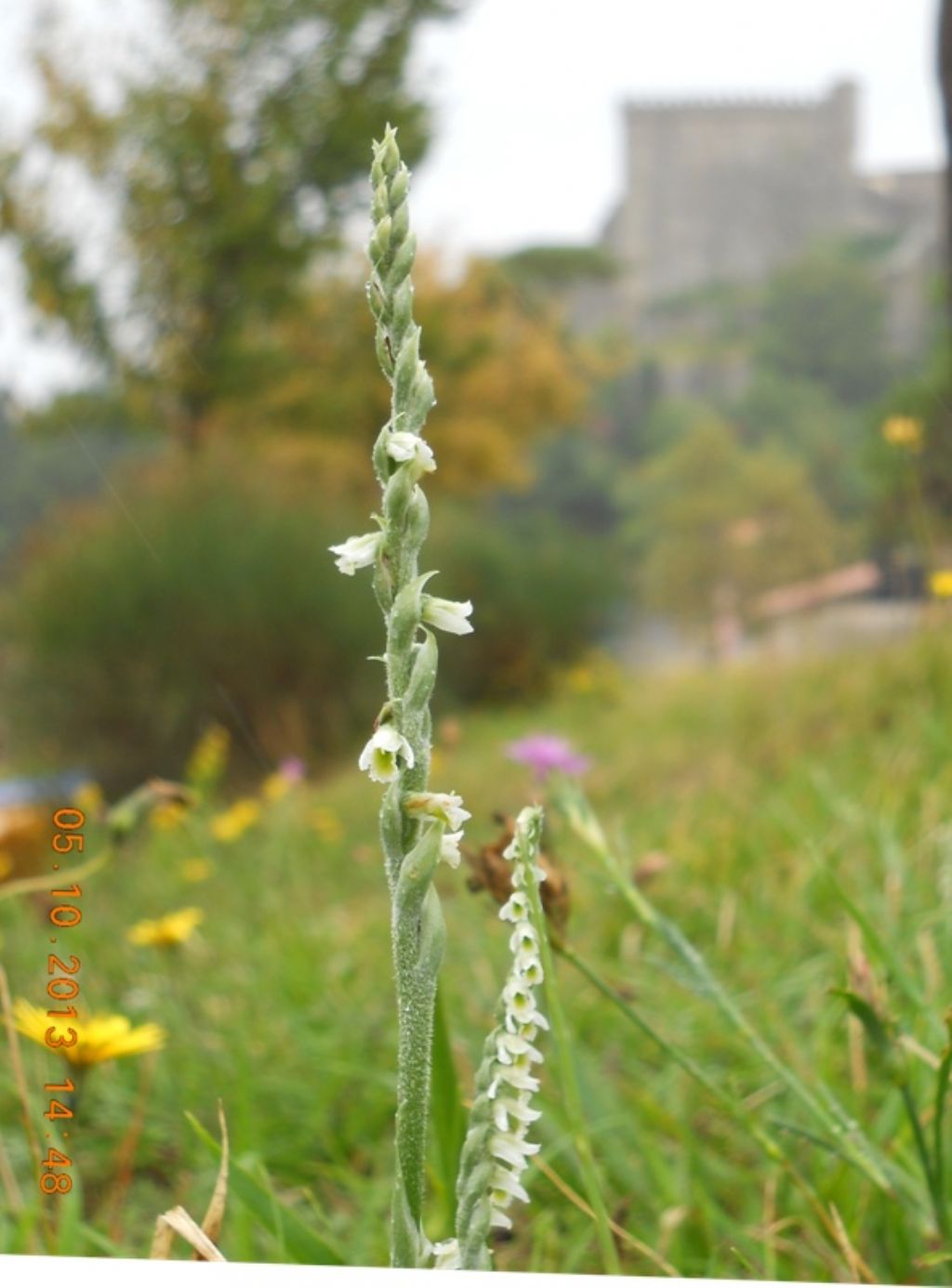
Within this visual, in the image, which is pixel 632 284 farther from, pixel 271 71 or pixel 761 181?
pixel 271 71

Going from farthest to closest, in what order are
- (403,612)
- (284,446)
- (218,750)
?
(284,446) < (218,750) < (403,612)

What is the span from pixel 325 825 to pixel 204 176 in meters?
3.03

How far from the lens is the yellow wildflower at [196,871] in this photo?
5.71ft

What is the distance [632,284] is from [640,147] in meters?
0.94

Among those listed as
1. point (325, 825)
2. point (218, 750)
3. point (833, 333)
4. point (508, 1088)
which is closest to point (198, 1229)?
point (508, 1088)

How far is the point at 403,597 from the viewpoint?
0.26 metres

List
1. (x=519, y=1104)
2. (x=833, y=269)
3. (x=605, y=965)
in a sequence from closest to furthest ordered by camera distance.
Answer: (x=519, y=1104), (x=605, y=965), (x=833, y=269)

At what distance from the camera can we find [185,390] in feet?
16.4

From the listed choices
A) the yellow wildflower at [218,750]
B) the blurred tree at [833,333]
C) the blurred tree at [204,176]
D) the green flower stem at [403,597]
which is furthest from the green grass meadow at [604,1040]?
the blurred tree at [833,333]

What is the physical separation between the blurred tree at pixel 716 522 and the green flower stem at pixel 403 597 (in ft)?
18.4

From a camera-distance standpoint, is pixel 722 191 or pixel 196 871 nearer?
pixel 196 871

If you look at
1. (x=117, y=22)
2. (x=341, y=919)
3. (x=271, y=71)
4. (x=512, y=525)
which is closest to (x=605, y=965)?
(x=341, y=919)

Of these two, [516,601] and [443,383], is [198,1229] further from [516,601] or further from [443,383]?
[443,383]

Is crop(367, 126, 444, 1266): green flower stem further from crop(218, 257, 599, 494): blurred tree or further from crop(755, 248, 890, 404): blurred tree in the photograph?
crop(755, 248, 890, 404): blurred tree
